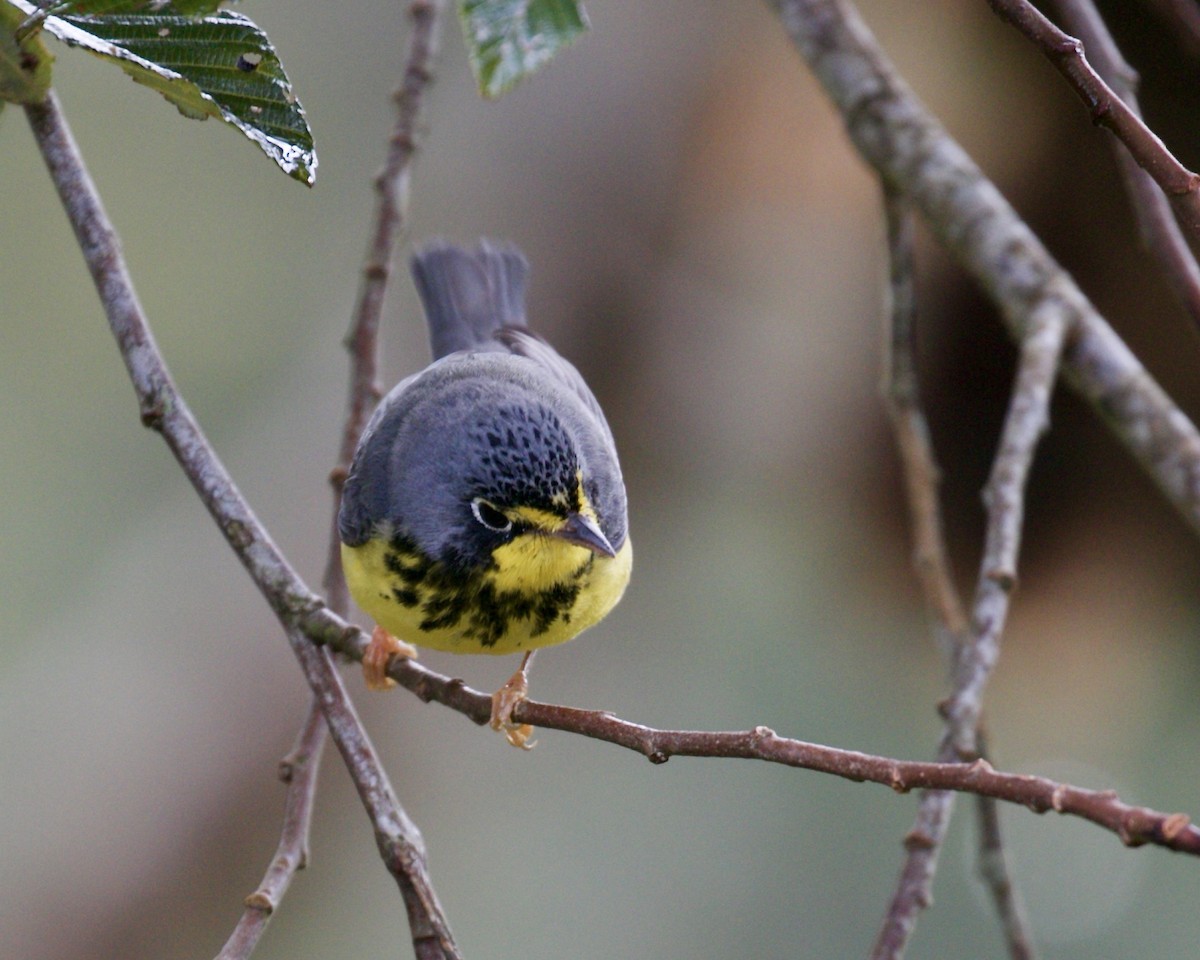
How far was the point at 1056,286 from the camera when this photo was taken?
316 centimetres

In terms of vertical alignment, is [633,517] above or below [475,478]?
above

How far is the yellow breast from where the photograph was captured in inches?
101

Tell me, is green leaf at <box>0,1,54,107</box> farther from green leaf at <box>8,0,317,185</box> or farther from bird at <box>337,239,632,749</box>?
bird at <box>337,239,632,749</box>

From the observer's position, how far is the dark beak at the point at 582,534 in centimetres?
250

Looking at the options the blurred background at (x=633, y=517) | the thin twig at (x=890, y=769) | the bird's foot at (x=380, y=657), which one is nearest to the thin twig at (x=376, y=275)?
the bird's foot at (x=380, y=657)

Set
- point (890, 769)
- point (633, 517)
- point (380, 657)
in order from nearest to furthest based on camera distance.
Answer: point (890, 769) → point (380, 657) → point (633, 517)

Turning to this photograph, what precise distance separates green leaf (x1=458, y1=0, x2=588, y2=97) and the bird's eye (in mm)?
811

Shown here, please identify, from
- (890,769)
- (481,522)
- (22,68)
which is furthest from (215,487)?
(890,769)

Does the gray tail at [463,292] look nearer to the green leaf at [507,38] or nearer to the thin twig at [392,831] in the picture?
the green leaf at [507,38]

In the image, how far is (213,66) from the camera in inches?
81.4

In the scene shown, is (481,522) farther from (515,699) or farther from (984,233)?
(984,233)

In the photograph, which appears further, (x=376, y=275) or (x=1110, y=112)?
(x=376, y=275)

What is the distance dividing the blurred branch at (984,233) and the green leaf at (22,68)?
210 cm

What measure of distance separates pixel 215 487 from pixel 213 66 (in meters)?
0.68
